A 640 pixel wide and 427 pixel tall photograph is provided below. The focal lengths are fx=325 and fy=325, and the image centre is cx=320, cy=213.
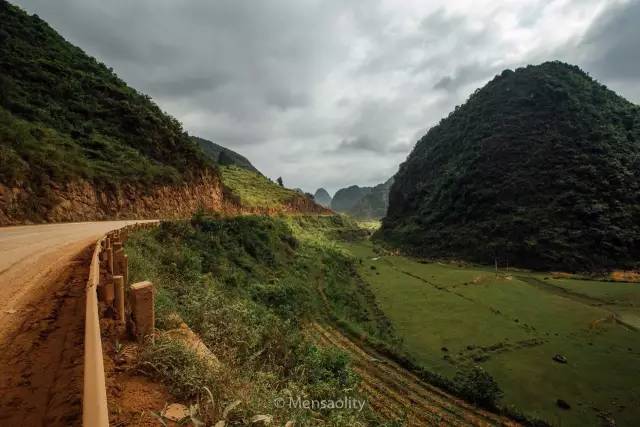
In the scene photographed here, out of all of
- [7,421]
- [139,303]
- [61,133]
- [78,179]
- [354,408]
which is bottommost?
[354,408]

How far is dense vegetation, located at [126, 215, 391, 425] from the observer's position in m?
3.81

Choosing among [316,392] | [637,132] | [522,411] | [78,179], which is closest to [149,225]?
[78,179]

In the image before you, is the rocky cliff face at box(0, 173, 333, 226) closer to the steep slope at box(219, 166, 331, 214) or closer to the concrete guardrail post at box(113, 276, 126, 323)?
the steep slope at box(219, 166, 331, 214)

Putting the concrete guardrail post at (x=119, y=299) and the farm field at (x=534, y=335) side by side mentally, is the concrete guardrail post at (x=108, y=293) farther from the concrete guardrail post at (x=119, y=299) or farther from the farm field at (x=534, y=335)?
the farm field at (x=534, y=335)

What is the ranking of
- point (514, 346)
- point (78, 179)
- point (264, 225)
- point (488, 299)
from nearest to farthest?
point (78, 179) → point (514, 346) → point (264, 225) → point (488, 299)

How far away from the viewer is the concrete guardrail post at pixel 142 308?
4023 mm

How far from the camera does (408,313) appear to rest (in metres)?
30.0

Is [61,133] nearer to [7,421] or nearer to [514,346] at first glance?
[7,421]

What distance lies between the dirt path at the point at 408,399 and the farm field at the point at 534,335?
3.00m

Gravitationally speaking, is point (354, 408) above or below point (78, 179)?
below

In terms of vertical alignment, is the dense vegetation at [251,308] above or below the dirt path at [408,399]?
above

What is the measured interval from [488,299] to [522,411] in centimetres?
1985

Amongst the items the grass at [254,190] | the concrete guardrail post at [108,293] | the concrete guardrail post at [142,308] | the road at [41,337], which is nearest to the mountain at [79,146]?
the grass at [254,190]

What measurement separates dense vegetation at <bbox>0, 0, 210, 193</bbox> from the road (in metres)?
11.9
